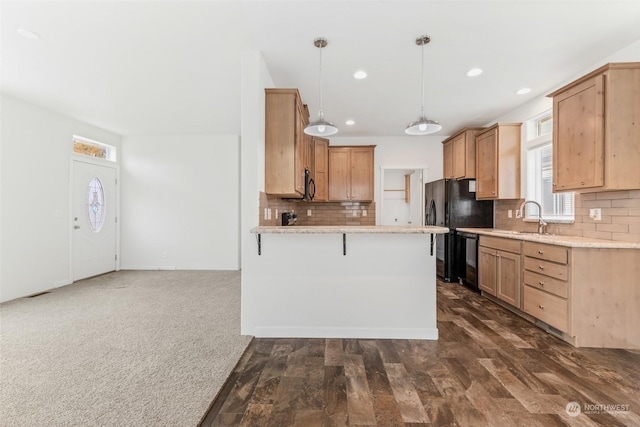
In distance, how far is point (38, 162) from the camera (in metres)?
4.16

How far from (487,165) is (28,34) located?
223 inches

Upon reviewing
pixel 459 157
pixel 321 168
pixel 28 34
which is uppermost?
pixel 28 34

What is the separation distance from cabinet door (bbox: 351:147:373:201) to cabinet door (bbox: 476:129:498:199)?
1879mm

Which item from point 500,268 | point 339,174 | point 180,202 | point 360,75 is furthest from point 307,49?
point 180,202

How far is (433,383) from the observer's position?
199cm

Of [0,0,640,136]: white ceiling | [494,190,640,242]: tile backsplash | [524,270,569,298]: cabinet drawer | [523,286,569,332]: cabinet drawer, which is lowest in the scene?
[523,286,569,332]: cabinet drawer

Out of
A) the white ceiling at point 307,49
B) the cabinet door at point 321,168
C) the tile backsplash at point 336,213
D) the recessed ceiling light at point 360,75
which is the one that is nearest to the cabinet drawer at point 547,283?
the white ceiling at point 307,49

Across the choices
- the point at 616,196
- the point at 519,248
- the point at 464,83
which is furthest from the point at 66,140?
the point at 616,196

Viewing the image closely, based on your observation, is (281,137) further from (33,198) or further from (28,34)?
(33,198)

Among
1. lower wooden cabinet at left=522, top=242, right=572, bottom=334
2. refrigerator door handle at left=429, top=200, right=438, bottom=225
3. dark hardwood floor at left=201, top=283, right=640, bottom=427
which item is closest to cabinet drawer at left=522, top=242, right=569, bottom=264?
lower wooden cabinet at left=522, top=242, right=572, bottom=334

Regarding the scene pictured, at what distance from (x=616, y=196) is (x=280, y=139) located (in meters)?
3.45

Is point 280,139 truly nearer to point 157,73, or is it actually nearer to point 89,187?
point 157,73

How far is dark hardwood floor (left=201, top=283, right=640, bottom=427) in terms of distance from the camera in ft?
5.48

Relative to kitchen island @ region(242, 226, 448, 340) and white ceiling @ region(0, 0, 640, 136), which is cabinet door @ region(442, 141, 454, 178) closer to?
white ceiling @ region(0, 0, 640, 136)
